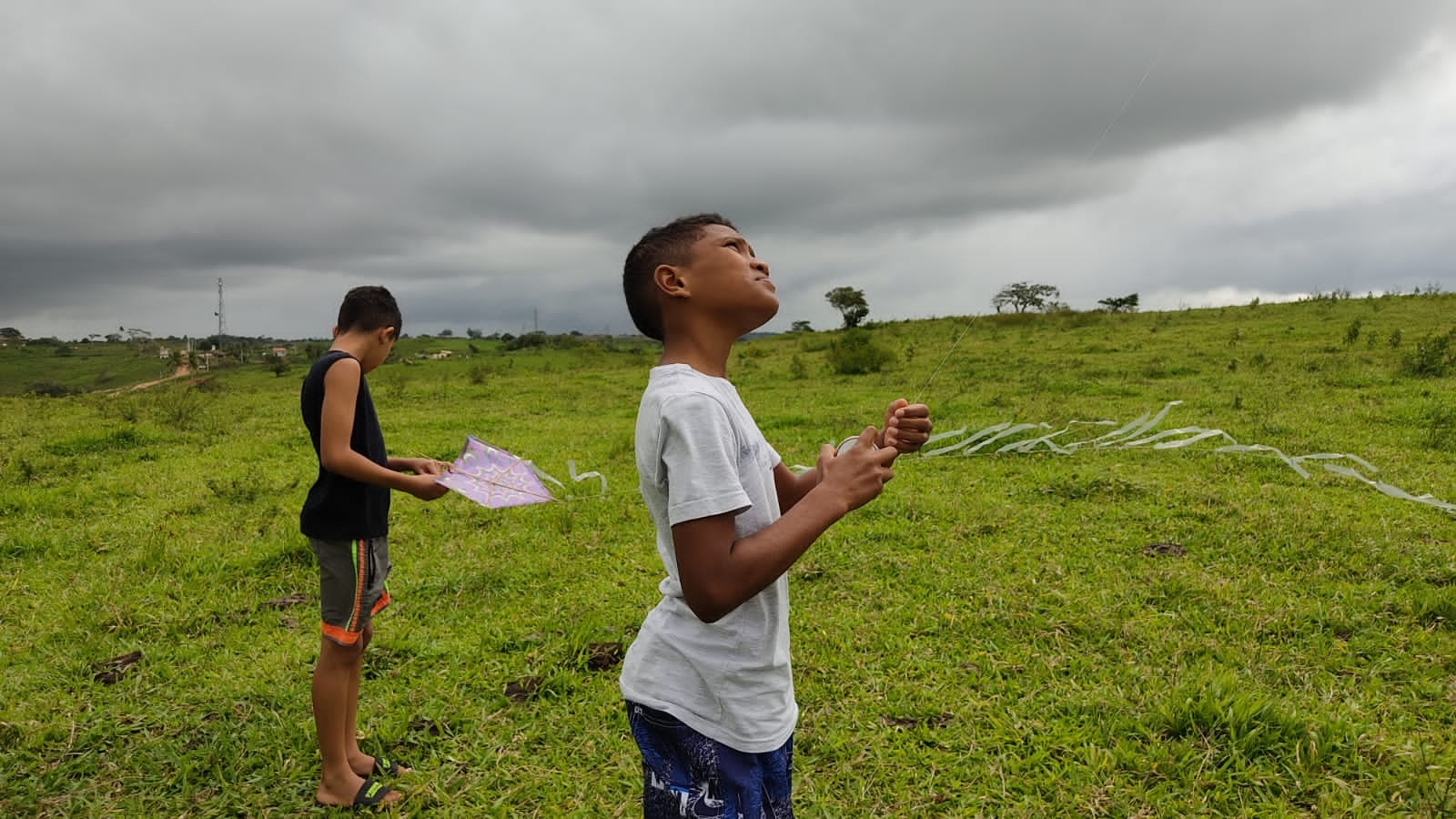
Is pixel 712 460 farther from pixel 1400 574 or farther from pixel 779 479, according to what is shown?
pixel 1400 574

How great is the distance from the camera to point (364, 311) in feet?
8.95

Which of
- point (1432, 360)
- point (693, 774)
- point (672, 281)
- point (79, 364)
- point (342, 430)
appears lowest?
point (693, 774)

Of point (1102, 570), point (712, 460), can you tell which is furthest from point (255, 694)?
point (1102, 570)

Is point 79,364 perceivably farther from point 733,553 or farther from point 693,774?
point 733,553

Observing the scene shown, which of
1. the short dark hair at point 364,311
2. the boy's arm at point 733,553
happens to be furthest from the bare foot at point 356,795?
the boy's arm at point 733,553

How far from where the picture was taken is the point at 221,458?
8.88 m

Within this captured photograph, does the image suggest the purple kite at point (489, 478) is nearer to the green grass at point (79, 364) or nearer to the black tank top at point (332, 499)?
the black tank top at point (332, 499)

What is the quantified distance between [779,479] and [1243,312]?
2061cm

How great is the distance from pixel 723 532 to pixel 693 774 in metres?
0.57

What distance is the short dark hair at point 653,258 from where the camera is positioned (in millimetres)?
1648

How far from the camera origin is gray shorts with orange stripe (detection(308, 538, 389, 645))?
105 inches

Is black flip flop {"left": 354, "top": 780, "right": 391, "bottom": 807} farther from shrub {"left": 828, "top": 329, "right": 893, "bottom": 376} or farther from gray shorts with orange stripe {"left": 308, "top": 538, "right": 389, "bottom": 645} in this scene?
shrub {"left": 828, "top": 329, "right": 893, "bottom": 376}

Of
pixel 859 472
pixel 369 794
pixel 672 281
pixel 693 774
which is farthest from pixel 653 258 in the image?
pixel 369 794

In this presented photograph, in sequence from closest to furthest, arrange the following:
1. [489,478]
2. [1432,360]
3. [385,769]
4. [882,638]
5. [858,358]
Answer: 1. [385,769]
2. [489,478]
3. [882,638]
4. [1432,360]
5. [858,358]
